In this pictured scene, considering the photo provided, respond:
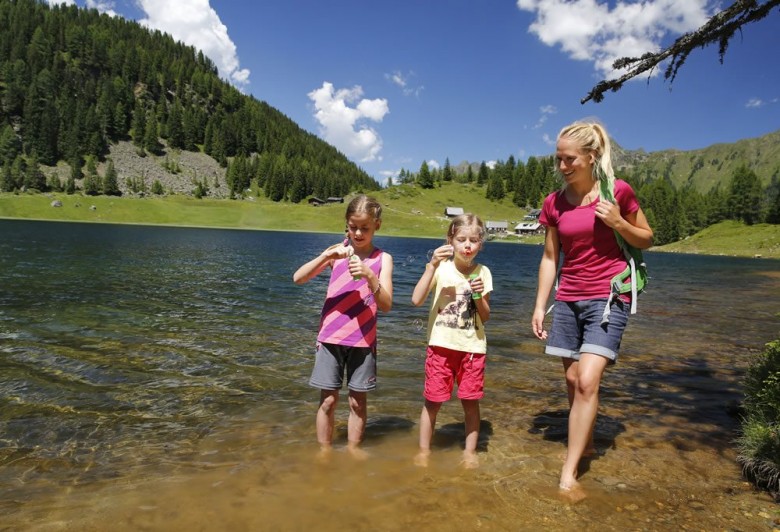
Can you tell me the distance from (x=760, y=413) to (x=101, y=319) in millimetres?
14715

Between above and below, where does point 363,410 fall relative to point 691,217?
below

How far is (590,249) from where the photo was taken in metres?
4.71

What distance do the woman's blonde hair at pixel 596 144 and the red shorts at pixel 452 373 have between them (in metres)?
2.29

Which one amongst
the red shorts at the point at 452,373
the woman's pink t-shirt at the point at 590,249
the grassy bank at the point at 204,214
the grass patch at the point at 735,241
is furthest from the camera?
the grassy bank at the point at 204,214

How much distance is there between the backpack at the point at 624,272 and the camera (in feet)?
14.8

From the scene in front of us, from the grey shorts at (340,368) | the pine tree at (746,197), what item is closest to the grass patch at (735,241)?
the pine tree at (746,197)

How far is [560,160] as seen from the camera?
15.8ft

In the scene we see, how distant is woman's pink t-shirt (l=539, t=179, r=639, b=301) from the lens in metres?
4.62

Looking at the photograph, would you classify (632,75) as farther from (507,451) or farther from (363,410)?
(363,410)

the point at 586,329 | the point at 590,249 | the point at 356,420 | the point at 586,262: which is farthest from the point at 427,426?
the point at 590,249

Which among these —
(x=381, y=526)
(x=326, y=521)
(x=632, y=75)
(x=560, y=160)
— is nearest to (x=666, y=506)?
(x=381, y=526)

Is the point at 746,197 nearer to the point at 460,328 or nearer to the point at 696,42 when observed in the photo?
the point at 696,42

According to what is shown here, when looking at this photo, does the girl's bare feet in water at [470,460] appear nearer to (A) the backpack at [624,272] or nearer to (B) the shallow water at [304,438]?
(B) the shallow water at [304,438]

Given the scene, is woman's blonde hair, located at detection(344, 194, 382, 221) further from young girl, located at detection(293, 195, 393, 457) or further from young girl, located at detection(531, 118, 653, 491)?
young girl, located at detection(531, 118, 653, 491)
